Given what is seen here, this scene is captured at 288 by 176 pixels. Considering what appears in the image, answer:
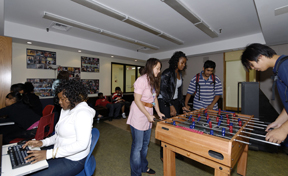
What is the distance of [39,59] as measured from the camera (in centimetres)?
479

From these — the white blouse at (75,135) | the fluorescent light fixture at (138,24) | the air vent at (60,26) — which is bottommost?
the white blouse at (75,135)

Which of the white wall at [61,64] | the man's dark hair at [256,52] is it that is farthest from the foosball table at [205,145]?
the white wall at [61,64]

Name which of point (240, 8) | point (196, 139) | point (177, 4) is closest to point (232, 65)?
point (240, 8)

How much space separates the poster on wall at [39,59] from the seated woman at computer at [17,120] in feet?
9.78

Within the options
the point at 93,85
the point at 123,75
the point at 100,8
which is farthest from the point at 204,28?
the point at 93,85

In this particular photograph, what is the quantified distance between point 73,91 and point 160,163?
1954 millimetres

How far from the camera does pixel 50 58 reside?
16.4ft

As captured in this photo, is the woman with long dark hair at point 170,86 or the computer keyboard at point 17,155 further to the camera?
the woman with long dark hair at point 170,86

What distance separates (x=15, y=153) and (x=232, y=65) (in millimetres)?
6990

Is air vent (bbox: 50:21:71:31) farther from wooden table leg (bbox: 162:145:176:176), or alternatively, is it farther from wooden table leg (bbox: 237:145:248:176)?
wooden table leg (bbox: 237:145:248:176)

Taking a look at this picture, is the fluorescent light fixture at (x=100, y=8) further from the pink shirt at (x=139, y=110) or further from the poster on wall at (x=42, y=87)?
the poster on wall at (x=42, y=87)

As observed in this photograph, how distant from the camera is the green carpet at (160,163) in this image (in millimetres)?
2166

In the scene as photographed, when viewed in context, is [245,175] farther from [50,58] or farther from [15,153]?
[50,58]

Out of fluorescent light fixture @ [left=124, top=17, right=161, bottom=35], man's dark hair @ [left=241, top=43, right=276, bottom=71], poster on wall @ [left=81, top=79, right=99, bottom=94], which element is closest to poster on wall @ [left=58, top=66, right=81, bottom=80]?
poster on wall @ [left=81, top=79, right=99, bottom=94]
